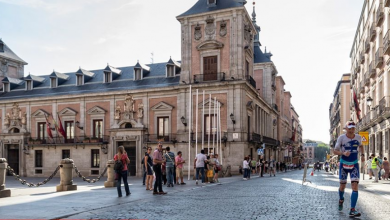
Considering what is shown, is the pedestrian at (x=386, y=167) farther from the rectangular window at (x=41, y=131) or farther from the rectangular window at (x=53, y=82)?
the rectangular window at (x=53, y=82)

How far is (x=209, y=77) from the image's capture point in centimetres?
3428

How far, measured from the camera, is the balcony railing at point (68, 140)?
3775 cm

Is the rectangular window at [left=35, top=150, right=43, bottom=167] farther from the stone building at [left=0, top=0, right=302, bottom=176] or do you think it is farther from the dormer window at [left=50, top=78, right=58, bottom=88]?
the dormer window at [left=50, top=78, right=58, bottom=88]

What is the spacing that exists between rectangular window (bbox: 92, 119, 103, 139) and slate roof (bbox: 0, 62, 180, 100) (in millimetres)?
2995

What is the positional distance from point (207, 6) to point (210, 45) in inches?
143

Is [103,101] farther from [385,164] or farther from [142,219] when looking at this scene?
[142,219]

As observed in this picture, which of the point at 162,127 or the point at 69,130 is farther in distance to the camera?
the point at 69,130

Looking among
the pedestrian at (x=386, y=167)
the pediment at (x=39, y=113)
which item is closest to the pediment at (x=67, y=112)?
the pediment at (x=39, y=113)

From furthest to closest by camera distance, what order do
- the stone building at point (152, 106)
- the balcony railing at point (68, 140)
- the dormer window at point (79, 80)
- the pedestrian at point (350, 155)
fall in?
1. the dormer window at point (79, 80)
2. the balcony railing at point (68, 140)
3. the stone building at point (152, 106)
4. the pedestrian at point (350, 155)

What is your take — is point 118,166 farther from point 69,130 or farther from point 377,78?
point 69,130

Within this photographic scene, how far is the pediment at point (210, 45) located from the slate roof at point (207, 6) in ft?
9.03

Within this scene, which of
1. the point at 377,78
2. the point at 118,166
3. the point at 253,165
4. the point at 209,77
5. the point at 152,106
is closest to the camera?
the point at 118,166

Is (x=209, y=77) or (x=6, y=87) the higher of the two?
(x=6, y=87)

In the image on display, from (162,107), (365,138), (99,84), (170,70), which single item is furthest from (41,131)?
(365,138)
